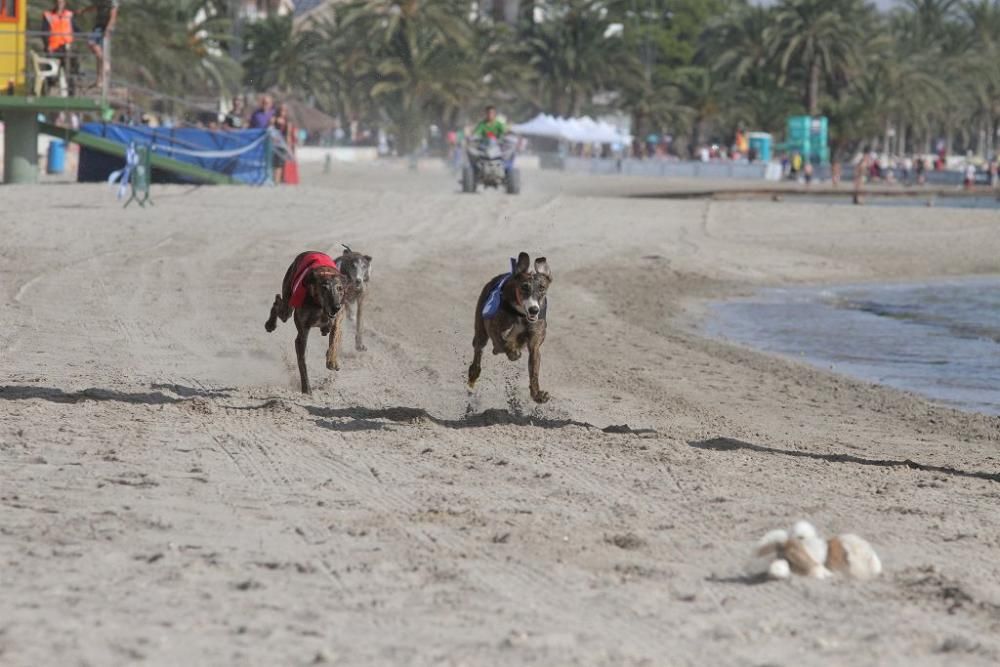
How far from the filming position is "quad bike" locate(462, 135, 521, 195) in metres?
33.9

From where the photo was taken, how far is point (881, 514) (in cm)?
806

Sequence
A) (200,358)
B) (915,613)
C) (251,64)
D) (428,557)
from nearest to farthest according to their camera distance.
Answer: (915,613) < (428,557) < (200,358) < (251,64)

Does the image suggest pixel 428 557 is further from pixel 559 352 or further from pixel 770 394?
pixel 559 352

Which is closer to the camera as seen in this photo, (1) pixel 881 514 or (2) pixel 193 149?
(1) pixel 881 514

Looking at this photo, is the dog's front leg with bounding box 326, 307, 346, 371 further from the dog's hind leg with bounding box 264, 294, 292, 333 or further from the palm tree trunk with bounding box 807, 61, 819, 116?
the palm tree trunk with bounding box 807, 61, 819, 116

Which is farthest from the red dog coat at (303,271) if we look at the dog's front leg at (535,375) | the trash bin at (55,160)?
the trash bin at (55,160)

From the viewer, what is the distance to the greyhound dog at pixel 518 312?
10.4m

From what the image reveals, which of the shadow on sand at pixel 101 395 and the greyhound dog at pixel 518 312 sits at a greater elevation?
the greyhound dog at pixel 518 312

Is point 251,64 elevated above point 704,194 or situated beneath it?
elevated above

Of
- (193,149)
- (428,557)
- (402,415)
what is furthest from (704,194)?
(428,557)

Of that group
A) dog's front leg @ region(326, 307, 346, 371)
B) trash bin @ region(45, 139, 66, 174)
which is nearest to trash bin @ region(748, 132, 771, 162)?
trash bin @ region(45, 139, 66, 174)

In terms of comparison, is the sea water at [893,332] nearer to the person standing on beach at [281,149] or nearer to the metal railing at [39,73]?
the person standing on beach at [281,149]

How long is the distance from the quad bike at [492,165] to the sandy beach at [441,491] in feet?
48.3

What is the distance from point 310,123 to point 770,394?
59928 mm
